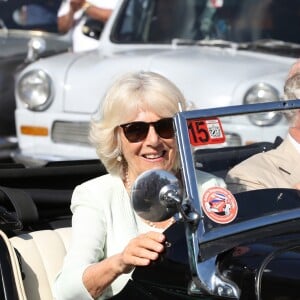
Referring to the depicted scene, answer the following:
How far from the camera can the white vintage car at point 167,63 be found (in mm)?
6816

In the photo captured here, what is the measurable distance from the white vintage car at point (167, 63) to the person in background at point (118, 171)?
3.33 meters

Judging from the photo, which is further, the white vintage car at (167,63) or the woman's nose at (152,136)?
the white vintage car at (167,63)

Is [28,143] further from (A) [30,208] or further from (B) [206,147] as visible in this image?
(B) [206,147]

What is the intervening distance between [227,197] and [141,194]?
1.19 ft

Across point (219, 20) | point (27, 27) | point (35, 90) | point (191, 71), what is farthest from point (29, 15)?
point (191, 71)

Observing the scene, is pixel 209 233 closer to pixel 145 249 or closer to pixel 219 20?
pixel 145 249

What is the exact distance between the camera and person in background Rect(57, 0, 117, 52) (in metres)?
8.83

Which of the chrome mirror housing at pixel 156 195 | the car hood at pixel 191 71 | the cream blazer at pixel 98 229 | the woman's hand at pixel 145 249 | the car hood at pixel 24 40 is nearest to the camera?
the chrome mirror housing at pixel 156 195

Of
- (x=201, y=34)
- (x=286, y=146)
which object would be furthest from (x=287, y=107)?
(x=201, y=34)

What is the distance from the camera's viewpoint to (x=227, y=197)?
9.40 feet

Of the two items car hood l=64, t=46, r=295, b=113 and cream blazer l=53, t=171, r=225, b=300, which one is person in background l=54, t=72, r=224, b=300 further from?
car hood l=64, t=46, r=295, b=113

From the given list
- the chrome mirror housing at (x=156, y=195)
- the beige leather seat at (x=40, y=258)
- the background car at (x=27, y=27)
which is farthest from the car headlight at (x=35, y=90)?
the chrome mirror housing at (x=156, y=195)

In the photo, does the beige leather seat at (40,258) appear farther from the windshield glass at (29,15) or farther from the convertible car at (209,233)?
the windshield glass at (29,15)

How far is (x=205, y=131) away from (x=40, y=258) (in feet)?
2.96
